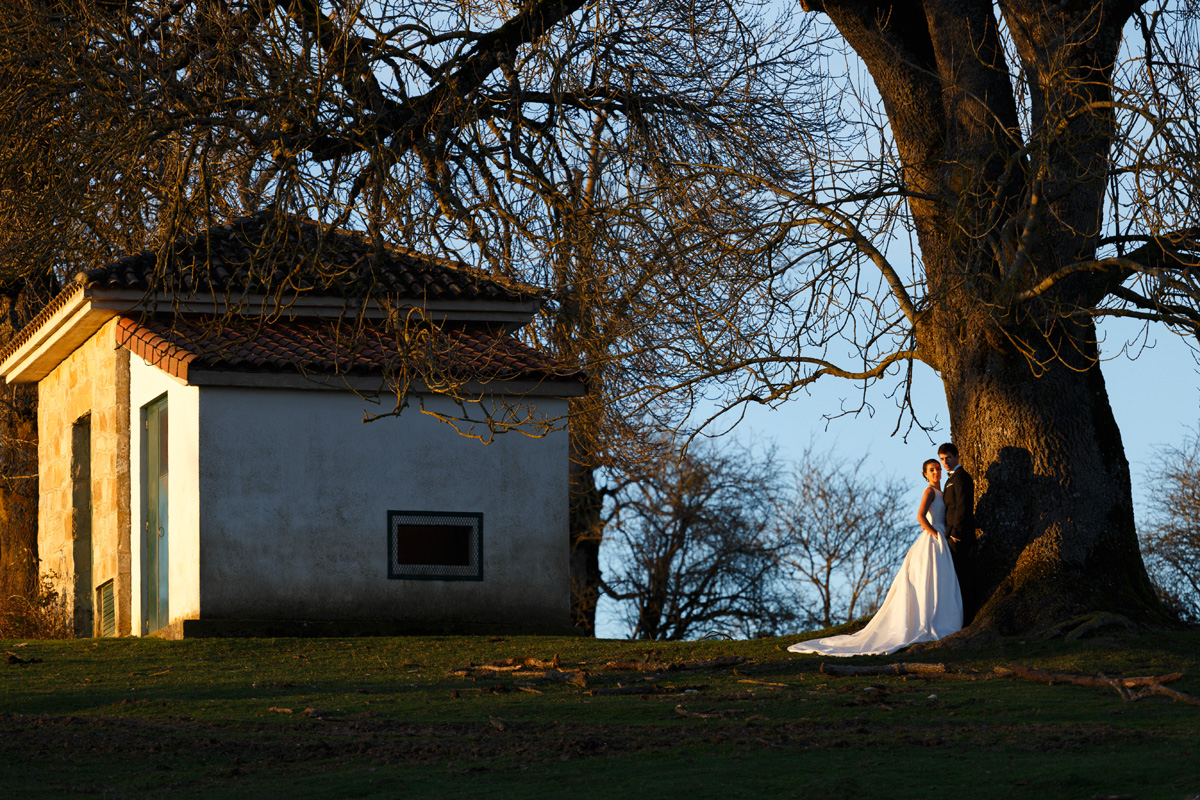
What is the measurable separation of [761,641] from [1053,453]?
332 cm

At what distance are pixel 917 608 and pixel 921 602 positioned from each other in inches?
3.3

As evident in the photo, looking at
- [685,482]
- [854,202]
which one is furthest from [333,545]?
[685,482]

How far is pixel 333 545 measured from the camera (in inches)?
628

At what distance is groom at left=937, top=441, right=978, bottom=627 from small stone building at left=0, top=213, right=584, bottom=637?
165 inches

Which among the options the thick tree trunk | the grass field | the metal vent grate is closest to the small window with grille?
the grass field

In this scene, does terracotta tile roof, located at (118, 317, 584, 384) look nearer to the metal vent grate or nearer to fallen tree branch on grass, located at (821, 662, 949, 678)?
the metal vent grate

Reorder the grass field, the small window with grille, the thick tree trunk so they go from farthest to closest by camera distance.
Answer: the small window with grille < the thick tree trunk < the grass field

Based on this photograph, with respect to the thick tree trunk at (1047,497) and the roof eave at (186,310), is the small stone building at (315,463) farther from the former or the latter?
the thick tree trunk at (1047,497)

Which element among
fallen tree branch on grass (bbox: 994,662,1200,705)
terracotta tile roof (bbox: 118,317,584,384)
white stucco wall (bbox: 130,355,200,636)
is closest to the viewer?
fallen tree branch on grass (bbox: 994,662,1200,705)

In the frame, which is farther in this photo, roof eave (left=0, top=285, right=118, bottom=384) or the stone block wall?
the stone block wall

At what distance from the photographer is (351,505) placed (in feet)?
52.8

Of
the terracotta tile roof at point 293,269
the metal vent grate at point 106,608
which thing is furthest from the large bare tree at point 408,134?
the metal vent grate at point 106,608

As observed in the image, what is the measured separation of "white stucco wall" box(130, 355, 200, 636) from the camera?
1570cm

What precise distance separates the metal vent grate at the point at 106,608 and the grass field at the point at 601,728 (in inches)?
203
